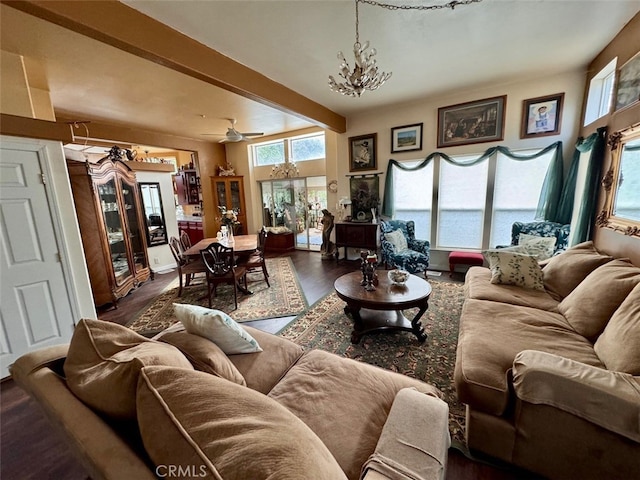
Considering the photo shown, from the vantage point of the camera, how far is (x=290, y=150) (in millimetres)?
6484

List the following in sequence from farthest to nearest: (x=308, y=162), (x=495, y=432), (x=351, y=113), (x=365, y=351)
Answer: (x=308, y=162) < (x=351, y=113) < (x=365, y=351) < (x=495, y=432)

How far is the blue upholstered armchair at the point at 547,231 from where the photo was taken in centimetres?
328

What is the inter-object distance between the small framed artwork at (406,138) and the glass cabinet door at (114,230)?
15.7 feet

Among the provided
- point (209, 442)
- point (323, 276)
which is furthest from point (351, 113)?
point (209, 442)

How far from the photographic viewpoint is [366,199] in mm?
5285

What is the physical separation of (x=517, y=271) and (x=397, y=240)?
1809 mm

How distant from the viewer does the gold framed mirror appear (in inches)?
86.7

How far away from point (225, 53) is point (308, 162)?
361 centimetres

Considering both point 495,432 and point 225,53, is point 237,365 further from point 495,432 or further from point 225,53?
point 225,53

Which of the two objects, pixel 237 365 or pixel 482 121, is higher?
pixel 482 121

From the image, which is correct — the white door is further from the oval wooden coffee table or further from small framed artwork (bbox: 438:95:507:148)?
small framed artwork (bbox: 438:95:507:148)

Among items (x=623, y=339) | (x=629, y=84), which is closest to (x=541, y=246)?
(x=629, y=84)

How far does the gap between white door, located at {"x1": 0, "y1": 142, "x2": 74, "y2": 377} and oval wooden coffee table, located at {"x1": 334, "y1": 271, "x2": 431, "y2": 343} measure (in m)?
2.77

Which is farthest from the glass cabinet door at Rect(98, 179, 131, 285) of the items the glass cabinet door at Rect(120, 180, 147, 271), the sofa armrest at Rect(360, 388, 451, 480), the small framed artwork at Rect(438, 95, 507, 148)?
the small framed artwork at Rect(438, 95, 507, 148)
